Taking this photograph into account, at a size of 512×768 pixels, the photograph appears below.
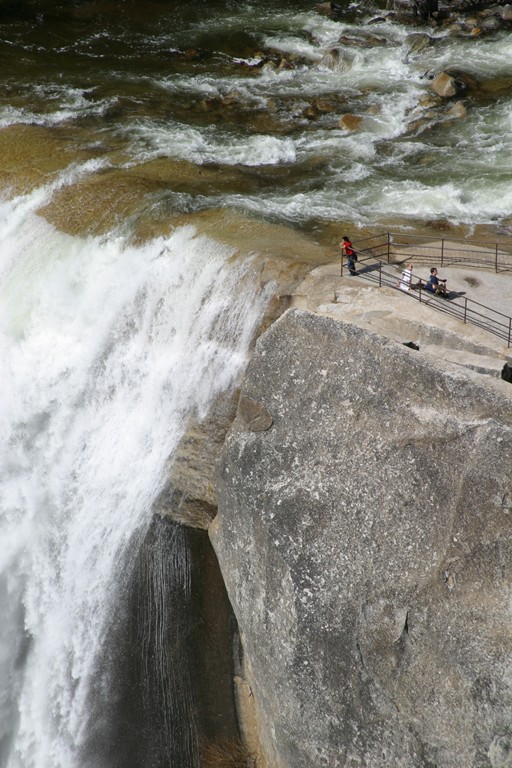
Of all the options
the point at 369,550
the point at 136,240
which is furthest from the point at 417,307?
the point at 136,240

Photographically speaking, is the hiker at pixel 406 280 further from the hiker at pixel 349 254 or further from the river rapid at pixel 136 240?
the river rapid at pixel 136 240

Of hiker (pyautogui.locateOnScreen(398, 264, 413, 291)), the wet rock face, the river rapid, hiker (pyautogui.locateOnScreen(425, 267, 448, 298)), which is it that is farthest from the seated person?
the wet rock face

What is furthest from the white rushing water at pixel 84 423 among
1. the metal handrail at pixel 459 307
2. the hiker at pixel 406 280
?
the hiker at pixel 406 280

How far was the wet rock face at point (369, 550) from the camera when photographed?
15.0 metres

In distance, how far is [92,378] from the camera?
2245cm

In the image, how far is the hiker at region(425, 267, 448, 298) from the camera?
19.7 meters

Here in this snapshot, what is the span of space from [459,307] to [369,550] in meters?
6.71

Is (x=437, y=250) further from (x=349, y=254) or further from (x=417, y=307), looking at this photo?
(x=417, y=307)

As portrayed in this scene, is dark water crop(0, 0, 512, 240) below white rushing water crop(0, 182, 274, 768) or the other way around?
the other way around

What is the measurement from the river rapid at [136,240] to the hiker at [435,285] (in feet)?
10.6

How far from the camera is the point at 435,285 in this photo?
778 inches

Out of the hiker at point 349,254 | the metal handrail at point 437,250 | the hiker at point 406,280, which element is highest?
the hiker at point 349,254

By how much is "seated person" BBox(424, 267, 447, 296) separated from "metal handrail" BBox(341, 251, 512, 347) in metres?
0.11

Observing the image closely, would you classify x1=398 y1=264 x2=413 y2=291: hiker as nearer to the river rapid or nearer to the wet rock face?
the river rapid
